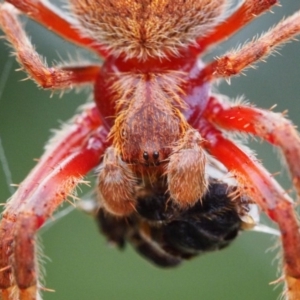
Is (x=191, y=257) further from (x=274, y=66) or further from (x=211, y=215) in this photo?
(x=274, y=66)

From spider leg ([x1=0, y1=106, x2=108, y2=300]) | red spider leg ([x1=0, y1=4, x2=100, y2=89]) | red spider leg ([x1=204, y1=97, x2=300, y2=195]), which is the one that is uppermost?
red spider leg ([x1=0, y1=4, x2=100, y2=89])

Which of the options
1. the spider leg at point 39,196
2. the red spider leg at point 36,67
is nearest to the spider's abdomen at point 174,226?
the spider leg at point 39,196

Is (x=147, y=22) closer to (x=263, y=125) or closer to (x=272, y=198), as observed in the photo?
(x=263, y=125)

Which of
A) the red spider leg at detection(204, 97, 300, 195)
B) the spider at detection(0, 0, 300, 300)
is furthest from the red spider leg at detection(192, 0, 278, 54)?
the red spider leg at detection(204, 97, 300, 195)

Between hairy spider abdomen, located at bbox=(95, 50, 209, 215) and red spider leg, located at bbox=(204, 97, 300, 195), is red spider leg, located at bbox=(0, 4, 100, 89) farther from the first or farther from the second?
red spider leg, located at bbox=(204, 97, 300, 195)

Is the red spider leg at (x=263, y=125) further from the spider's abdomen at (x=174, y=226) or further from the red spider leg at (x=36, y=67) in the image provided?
the red spider leg at (x=36, y=67)

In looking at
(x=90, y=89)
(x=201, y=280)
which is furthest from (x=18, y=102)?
(x=90, y=89)
